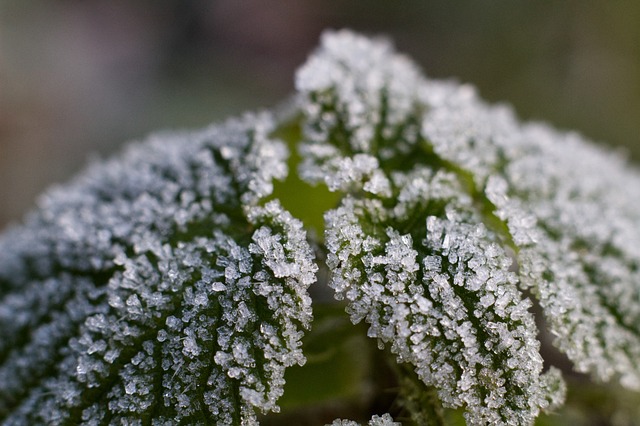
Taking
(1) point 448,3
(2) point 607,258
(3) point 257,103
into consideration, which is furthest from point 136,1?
(2) point 607,258

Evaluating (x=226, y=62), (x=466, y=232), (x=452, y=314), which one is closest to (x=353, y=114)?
(x=466, y=232)

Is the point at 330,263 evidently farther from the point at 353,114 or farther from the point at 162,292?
the point at 353,114

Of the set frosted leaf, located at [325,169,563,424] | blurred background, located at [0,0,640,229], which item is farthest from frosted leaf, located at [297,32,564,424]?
blurred background, located at [0,0,640,229]

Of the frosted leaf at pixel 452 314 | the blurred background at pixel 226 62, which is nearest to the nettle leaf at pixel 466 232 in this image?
the frosted leaf at pixel 452 314

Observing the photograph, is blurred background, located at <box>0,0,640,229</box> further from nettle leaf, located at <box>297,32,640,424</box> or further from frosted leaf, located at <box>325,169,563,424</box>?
frosted leaf, located at <box>325,169,563,424</box>

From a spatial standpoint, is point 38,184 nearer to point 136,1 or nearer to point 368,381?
point 136,1

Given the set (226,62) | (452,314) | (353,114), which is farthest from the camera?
(226,62)

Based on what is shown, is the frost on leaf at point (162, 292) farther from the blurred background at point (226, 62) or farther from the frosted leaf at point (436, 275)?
the blurred background at point (226, 62)
